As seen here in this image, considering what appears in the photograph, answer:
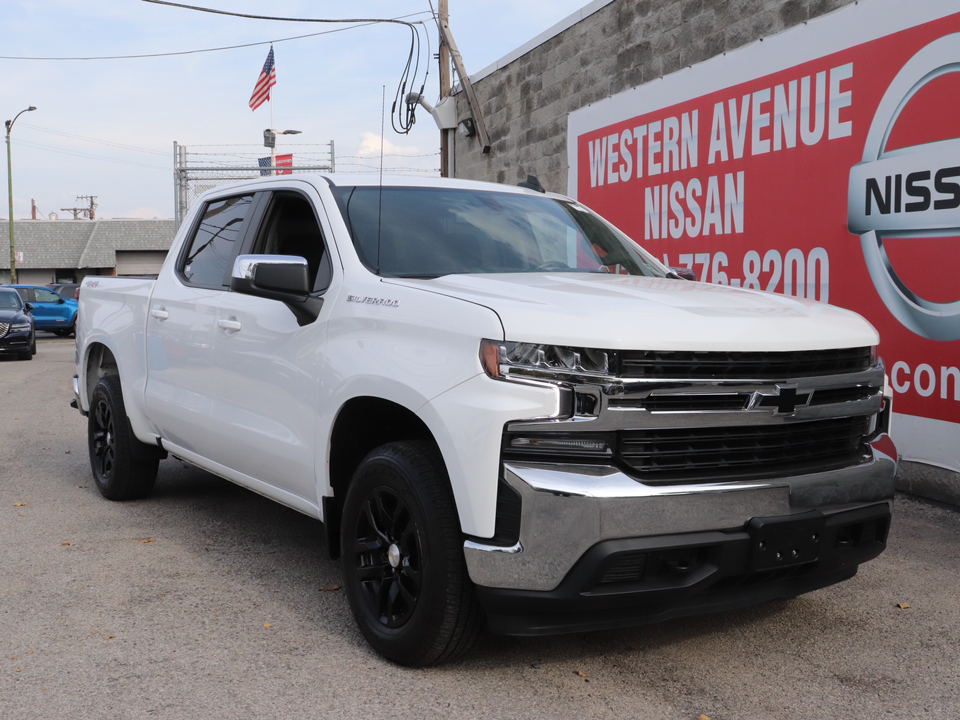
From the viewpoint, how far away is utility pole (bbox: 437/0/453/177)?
15.1m

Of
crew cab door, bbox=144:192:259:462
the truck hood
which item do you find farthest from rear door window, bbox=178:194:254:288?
the truck hood

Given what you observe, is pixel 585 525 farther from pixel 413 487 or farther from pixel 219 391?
pixel 219 391

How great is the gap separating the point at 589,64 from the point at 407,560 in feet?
26.7

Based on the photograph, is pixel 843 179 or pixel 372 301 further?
pixel 843 179

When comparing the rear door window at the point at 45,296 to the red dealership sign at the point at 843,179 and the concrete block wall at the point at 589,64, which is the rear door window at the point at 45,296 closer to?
the concrete block wall at the point at 589,64

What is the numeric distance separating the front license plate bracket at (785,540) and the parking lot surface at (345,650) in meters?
0.49

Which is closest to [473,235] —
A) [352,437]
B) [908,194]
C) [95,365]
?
[352,437]

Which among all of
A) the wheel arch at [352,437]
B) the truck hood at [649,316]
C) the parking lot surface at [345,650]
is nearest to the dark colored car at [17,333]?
the parking lot surface at [345,650]

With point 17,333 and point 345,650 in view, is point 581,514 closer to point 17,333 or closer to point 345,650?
point 345,650

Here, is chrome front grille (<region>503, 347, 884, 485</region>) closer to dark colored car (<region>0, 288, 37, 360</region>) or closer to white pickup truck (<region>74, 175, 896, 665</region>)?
white pickup truck (<region>74, 175, 896, 665</region>)

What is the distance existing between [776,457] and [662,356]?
0.60m

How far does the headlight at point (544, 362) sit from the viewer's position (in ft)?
10.2

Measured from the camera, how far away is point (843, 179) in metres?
6.86

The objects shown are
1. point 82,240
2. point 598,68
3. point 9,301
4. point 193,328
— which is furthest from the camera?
point 82,240
